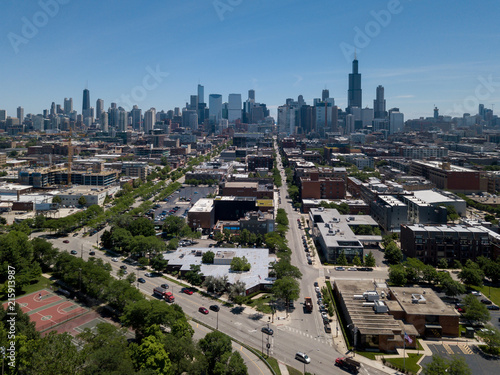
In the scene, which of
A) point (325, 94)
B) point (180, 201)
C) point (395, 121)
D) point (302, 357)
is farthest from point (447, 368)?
point (325, 94)

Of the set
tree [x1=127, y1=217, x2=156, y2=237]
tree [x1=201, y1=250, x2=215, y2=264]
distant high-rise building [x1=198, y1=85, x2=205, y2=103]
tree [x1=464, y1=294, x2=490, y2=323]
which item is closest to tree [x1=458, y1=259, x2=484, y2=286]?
tree [x1=464, y1=294, x2=490, y2=323]

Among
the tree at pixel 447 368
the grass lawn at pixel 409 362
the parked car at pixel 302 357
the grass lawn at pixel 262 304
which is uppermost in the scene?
the tree at pixel 447 368

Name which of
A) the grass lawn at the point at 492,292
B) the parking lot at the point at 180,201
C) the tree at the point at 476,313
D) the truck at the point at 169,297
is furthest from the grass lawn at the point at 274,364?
the parking lot at the point at 180,201

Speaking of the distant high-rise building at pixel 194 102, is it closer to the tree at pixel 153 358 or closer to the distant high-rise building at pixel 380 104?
the distant high-rise building at pixel 380 104

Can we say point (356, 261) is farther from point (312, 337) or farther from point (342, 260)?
point (312, 337)

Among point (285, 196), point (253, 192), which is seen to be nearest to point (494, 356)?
point (253, 192)
